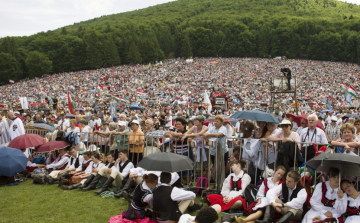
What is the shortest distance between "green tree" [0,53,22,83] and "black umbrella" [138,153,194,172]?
81236 millimetres

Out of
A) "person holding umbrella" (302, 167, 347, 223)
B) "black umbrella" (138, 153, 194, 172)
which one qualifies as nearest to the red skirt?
"black umbrella" (138, 153, 194, 172)

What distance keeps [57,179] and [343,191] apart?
6450mm

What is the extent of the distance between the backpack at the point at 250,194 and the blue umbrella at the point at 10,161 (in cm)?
554

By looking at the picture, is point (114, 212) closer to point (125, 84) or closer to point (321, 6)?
point (125, 84)

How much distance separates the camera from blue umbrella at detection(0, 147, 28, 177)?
788 centimetres

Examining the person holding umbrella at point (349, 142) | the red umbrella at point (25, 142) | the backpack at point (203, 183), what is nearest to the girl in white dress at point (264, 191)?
the person holding umbrella at point (349, 142)

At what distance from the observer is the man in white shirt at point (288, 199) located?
5.14 metres

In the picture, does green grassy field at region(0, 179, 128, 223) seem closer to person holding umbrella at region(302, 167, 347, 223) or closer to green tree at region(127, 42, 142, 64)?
person holding umbrella at region(302, 167, 347, 223)

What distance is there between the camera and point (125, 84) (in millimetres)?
49719

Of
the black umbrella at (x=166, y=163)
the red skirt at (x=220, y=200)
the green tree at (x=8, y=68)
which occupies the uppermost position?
the green tree at (x=8, y=68)

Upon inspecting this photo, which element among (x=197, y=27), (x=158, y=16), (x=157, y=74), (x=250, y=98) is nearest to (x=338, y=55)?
(x=197, y=27)

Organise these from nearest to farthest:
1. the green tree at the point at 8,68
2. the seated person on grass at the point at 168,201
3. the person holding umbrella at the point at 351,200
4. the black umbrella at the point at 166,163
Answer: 1. the person holding umbrella at the point at 351,200
2. the seated person on grass at the point at 168,201
3. the black umbrella at the point at 166,163
4. the green tree at the point at 8,68

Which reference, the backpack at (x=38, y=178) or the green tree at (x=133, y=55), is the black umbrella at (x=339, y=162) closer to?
the backpack at (x=38, y=178)

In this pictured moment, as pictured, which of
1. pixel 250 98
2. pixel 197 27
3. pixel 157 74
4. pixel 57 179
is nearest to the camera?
pixel 57 179
